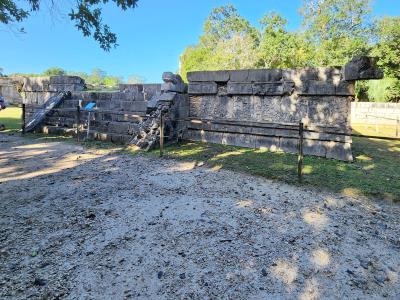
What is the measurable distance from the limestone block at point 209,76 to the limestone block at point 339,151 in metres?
3.87

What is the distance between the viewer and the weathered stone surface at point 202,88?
402 inches

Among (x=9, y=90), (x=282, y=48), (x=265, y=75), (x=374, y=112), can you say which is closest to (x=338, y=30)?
(x=282, y=48)

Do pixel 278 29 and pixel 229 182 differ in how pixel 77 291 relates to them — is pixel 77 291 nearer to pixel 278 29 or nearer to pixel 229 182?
pixel 229 182

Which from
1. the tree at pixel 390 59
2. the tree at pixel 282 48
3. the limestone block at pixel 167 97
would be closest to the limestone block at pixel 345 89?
the limestone block at pixel 167 97

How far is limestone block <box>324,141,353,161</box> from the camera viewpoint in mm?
7965

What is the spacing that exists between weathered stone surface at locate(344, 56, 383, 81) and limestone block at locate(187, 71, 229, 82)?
3775 millimetres

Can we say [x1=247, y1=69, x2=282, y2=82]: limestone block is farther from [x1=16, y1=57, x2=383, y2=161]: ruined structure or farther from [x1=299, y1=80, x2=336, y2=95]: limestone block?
[x1=299, y1=80, x2=336, y2=95]: limestone block

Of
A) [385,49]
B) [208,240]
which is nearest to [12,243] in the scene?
[208,240]

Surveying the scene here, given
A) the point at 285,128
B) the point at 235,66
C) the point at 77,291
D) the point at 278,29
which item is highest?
the point at 278,29

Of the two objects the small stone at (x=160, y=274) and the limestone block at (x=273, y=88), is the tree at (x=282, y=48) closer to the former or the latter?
the limestone block at (x=273, y=88)

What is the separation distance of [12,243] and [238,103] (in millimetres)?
7722

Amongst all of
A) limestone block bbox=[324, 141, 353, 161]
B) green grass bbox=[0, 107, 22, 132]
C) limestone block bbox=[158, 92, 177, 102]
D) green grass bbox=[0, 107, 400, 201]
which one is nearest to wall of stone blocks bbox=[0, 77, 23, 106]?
green grass bbox=[0, 107, 22, 132]

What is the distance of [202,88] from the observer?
1042 cm

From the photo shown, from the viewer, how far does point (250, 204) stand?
15.9 feet
